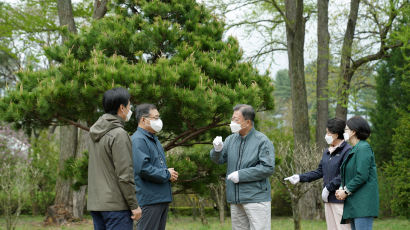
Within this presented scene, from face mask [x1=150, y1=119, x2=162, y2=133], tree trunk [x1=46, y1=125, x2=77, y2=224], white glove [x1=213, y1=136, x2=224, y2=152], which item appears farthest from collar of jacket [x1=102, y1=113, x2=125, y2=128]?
tree trunk [x1=46, y1=125, x2=77, y2=224]

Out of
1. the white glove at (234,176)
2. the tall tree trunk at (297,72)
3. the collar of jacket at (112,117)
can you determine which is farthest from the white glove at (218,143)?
the tall tree trunk at (297,72)

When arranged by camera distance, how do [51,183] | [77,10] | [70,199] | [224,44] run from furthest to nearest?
[51,183] < [77,10] < [70,199] < [224,44]

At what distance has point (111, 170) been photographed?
2895mm

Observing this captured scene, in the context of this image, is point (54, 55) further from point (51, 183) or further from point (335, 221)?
point (51, 183)

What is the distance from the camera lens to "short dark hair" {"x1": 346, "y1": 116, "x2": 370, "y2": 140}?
3611mm

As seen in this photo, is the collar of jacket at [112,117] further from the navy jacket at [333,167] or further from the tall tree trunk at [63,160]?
the tall tree trunk at [63,160]

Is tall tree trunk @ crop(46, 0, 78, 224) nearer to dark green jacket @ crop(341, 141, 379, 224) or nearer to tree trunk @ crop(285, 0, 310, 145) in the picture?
tree trunk @ crop(285, 0, 310, 145)

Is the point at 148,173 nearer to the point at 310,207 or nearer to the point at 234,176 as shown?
the point at 234,176

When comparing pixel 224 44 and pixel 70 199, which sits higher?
pixel 224 44

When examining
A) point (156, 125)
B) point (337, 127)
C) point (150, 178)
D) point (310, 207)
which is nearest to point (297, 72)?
point (310, 207)

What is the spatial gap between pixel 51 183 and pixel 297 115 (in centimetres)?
902

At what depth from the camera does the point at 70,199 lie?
38.6ft

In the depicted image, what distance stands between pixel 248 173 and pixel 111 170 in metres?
1.21

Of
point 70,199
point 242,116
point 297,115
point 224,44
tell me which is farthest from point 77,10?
point 242,116
